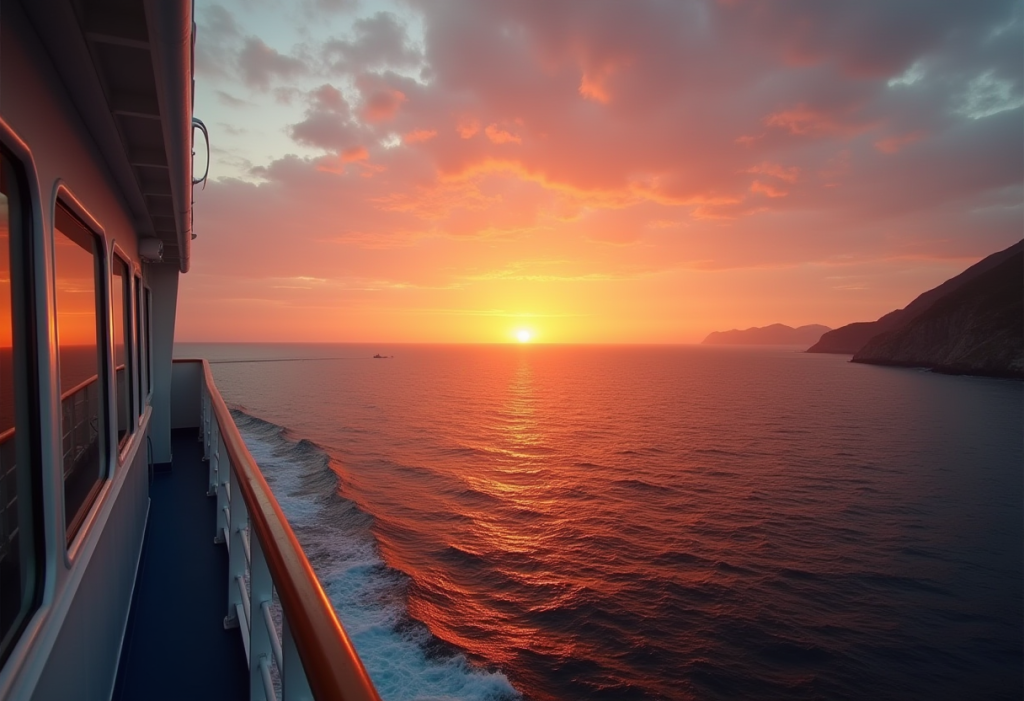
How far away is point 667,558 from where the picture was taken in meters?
12.6

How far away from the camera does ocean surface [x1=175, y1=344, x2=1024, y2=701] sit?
882cm

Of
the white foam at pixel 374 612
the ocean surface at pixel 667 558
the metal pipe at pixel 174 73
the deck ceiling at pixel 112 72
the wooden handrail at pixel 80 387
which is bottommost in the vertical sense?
the ocean surface at pixel 667 558

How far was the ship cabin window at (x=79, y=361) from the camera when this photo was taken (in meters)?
2.20

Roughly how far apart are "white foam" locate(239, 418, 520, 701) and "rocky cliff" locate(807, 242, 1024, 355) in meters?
130

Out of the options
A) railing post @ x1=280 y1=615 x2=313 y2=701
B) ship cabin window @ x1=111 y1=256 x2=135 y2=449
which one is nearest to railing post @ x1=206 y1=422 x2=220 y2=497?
ship cabin window @ x1=111 y1=256 x2=135 y2=449

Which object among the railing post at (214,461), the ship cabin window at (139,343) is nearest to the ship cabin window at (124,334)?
the railing post at (214,461)

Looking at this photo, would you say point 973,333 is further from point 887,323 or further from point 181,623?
point 181,623

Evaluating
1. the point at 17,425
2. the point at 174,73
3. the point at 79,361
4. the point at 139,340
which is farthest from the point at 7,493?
the point at 139,340

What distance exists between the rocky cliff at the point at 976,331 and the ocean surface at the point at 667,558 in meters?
49.9

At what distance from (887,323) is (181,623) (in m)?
171

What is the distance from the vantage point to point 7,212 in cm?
141

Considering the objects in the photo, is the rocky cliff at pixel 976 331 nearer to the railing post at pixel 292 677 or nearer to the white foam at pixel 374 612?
the white foam at pixel 374 612

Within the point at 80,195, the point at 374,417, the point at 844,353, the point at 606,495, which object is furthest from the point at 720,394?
the point at 844,353

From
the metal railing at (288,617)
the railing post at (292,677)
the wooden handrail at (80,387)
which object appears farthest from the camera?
the wooden handrail at (80,387)
